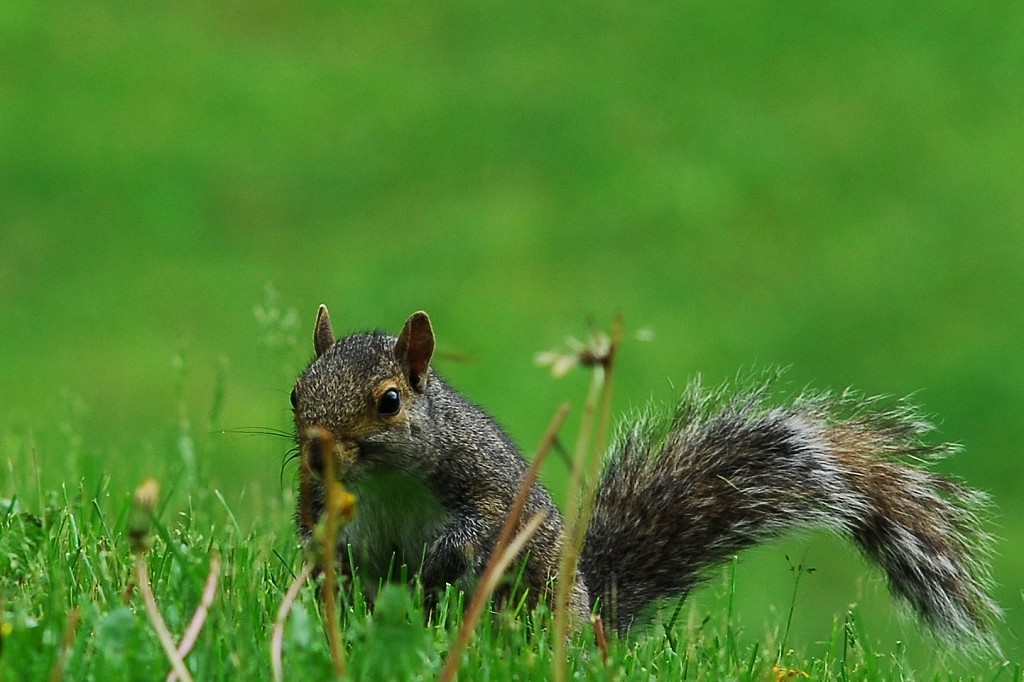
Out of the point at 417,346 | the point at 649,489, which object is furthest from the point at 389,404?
the point at 649,489

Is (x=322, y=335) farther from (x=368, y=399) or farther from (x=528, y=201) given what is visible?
(x=528, y=201)

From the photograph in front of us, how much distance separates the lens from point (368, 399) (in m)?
3.89

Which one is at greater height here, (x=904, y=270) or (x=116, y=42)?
(x=116, y=42)

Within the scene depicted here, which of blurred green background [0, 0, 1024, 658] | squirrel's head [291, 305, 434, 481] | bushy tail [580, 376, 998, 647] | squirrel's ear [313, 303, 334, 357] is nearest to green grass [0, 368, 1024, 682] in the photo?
bushy tail [580, 376, 998, 647]

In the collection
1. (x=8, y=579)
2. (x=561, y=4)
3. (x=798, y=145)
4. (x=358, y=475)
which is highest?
(x=561, y=4)

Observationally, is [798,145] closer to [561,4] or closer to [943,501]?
[561,4]

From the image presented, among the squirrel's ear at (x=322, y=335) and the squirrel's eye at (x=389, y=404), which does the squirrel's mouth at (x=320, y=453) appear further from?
the squirrel's ear at (x=322, y=335)

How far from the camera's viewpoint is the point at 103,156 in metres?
12.3

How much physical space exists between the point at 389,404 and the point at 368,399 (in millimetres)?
55

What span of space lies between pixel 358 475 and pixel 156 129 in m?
9.13

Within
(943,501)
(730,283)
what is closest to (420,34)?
(730,283)

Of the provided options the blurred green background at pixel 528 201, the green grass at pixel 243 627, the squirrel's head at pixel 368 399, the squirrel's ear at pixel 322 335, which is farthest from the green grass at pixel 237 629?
the blurred green background at pixel 528 201

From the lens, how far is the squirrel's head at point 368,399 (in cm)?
383

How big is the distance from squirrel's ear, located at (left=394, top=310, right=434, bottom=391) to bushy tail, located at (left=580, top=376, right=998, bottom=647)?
587mm
